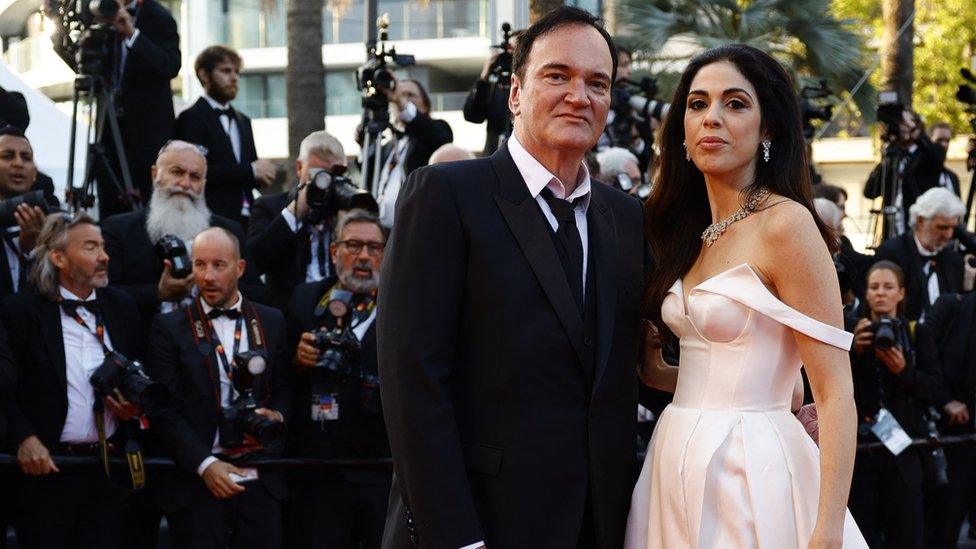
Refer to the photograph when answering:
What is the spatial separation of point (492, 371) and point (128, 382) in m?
2.73

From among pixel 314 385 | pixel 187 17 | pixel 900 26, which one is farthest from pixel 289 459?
pixel 187 17

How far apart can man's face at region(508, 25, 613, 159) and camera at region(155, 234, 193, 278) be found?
10.2 feet

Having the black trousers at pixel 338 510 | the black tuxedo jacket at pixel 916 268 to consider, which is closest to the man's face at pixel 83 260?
the black trousers at pixel 338 510

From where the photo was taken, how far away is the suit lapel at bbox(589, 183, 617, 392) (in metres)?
3.15

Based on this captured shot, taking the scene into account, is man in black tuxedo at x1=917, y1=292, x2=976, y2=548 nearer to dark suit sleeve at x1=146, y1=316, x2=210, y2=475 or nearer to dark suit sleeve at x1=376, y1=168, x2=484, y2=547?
dark suit sleeve at x1=146, y1=316, x2=210, y2=475

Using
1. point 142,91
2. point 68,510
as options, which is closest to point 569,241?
point 68,510

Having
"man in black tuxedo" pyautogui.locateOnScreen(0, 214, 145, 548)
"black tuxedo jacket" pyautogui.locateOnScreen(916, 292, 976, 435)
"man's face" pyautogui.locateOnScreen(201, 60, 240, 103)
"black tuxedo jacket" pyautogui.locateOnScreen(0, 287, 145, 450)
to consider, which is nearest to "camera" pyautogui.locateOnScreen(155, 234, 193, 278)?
"man in black tuxedo" pyautogui.locateOnScreen(0, 214, 145, 548)

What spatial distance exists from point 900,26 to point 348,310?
12.3m

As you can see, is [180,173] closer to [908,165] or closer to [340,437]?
[340,437]

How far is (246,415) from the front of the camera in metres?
5.48

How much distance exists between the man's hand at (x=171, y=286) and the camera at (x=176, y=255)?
21 millimetres

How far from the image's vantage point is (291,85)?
11.9 meters

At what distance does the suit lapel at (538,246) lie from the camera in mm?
3109

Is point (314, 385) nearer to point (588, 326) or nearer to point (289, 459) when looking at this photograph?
point (289, 459)
